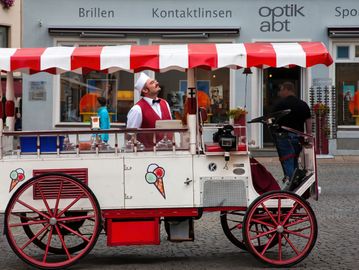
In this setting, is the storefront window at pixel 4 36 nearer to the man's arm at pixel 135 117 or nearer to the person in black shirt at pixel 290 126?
the person in black shirt at pixel 290 126

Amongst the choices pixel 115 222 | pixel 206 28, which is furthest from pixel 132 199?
pixel 206 28

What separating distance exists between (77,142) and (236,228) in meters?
1.95

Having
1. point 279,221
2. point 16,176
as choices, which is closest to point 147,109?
point 16,176

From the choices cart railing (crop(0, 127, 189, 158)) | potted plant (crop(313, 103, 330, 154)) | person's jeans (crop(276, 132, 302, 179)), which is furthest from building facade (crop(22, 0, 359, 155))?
cart railing (crop(0, 127, 189, 158))

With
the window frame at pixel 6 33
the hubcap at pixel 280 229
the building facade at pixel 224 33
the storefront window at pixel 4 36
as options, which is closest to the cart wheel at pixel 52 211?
the hubcap at pixel 280 229

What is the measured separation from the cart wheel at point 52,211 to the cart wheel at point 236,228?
141 centimetres

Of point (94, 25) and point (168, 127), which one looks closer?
point (168, 127)

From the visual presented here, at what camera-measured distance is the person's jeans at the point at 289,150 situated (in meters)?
7.37

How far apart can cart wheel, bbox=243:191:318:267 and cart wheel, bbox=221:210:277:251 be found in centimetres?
8

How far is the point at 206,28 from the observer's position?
61.8 feet

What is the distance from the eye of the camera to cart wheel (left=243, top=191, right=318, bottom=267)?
6.37 m

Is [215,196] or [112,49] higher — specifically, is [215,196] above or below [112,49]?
below

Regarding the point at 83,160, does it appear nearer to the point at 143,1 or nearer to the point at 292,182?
the point at 292,182

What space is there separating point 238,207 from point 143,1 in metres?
13.4
